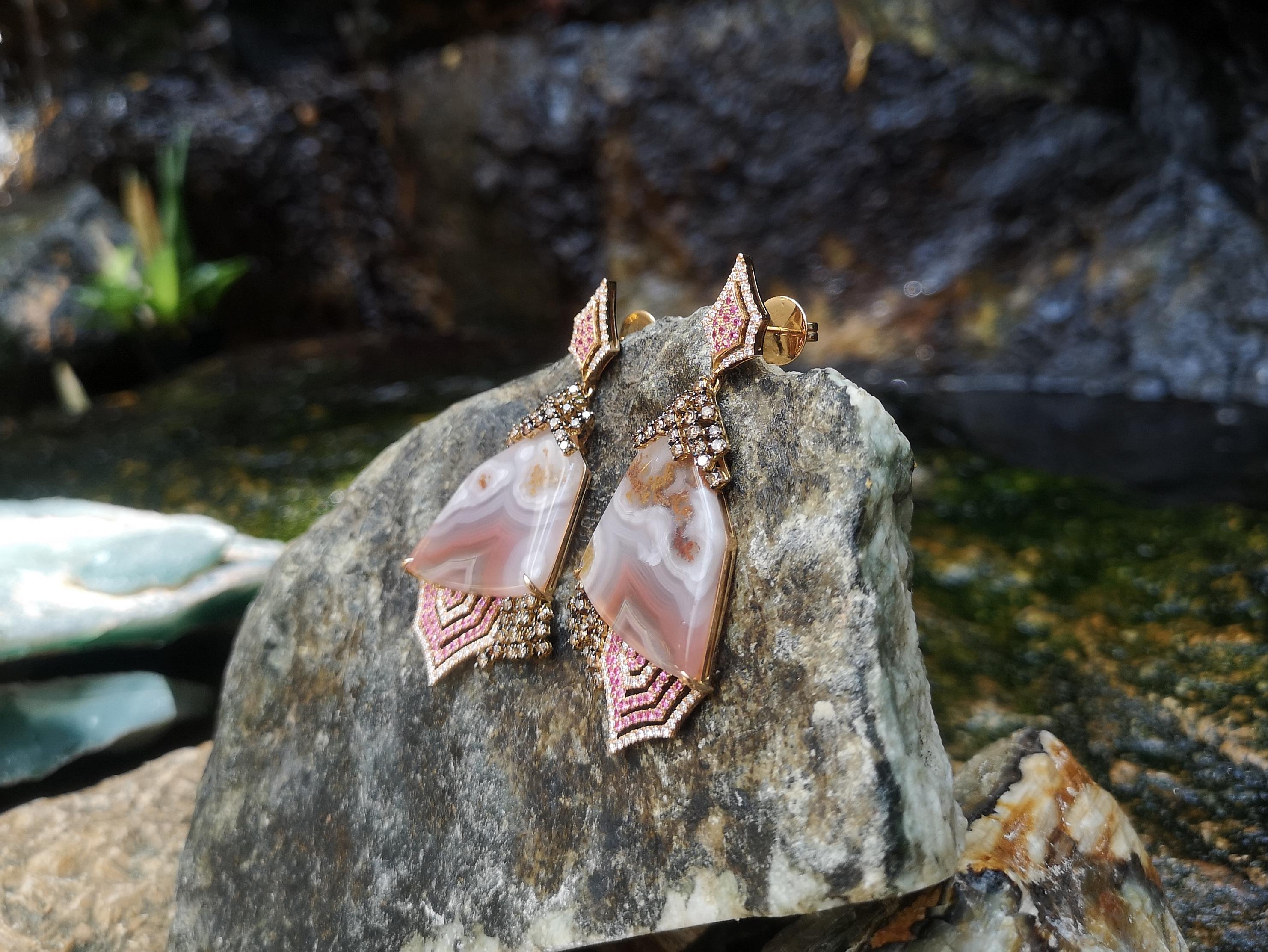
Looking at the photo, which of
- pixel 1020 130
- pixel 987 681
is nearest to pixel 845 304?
pixel 1020 130

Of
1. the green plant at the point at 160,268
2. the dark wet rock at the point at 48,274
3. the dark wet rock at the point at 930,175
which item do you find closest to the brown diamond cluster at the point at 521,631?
the dark wet rock at the point at 930,175

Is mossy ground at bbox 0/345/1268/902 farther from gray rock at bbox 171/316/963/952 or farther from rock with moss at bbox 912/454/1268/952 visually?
gray rock at bbox 171/316/963/952

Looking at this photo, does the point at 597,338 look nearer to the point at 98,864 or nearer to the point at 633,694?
the point at 633,694

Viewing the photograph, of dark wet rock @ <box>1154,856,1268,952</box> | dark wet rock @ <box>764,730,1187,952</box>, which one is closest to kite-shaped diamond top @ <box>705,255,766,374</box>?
dark wet rock @ <box>764,730,1187,952</box>

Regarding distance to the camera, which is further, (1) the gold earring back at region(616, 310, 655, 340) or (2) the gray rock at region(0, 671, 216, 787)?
(2) the gray rock at region(0, 671, 216, 787)

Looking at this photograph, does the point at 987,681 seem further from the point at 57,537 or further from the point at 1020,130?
the point at 1020,130

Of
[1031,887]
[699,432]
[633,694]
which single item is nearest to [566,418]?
[699,432]
